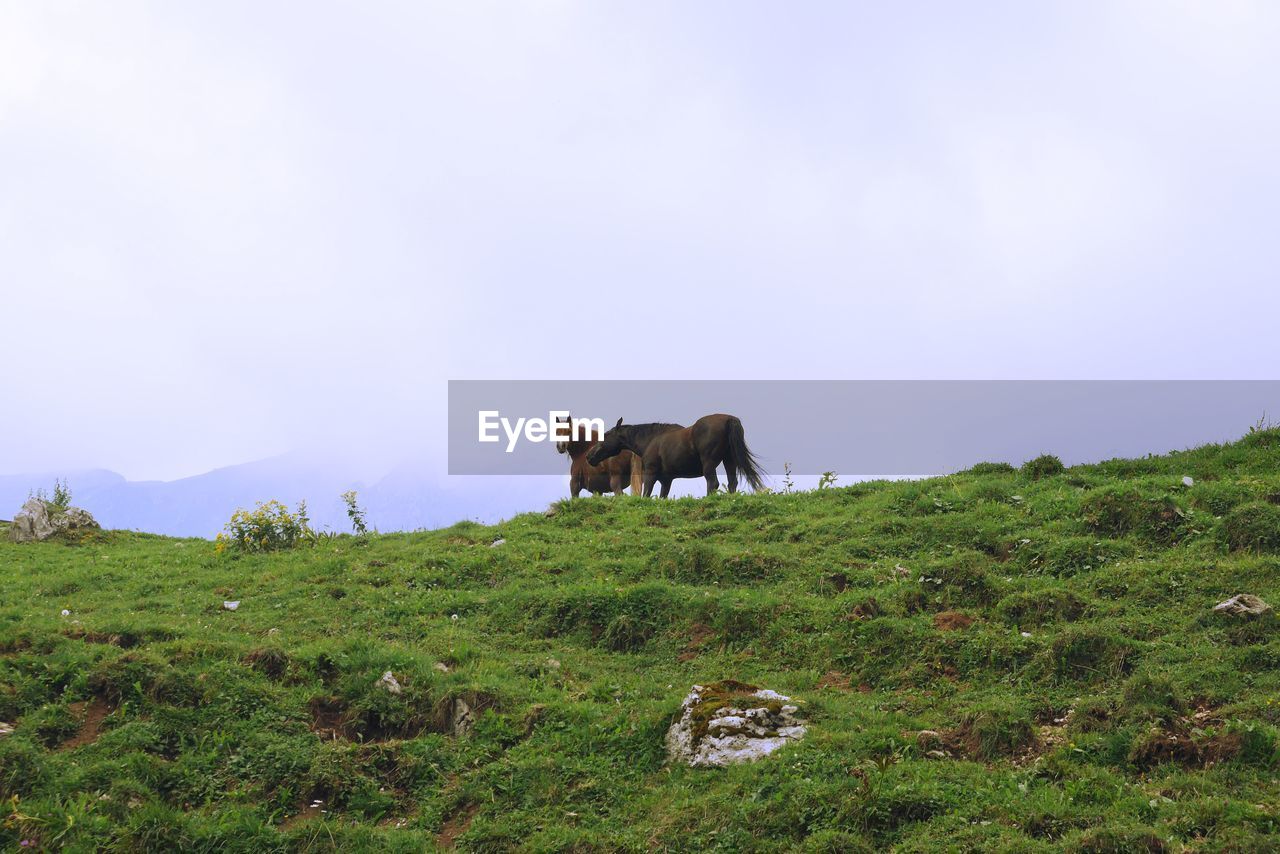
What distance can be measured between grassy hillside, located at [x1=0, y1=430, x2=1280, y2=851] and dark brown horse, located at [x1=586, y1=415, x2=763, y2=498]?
629 cm

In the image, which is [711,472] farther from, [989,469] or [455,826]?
[455,826]

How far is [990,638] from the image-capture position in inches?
441

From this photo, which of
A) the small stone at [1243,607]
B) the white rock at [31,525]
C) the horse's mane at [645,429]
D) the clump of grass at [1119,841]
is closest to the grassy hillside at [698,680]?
the clump of grass at [1119,841]

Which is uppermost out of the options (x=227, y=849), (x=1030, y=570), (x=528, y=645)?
(x=1030, y=570)

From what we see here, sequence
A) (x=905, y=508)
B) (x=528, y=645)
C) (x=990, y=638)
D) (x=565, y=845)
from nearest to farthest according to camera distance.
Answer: (x=565, y=845), (x=990, y=638), (x=528, y=645), (x=905, y=508)

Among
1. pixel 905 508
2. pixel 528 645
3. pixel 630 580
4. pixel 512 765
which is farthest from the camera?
pixel 905 508

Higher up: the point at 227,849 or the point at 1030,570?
the point at 1030,570

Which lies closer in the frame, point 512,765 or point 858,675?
point 512,765

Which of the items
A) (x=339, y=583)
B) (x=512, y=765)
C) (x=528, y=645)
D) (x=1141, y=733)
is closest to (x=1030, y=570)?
(x=1141, y=733)

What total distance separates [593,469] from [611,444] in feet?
3.72

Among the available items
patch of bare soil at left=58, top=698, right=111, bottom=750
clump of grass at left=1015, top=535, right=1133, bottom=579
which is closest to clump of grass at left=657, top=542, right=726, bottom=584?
clump of grass at left=1015, top=535, right=1133, bottom=579

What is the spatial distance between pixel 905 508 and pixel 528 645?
7118 millimetres

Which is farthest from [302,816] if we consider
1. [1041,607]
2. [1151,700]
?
[1041,607]

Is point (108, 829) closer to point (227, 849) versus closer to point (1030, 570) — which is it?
point (227, 849)
